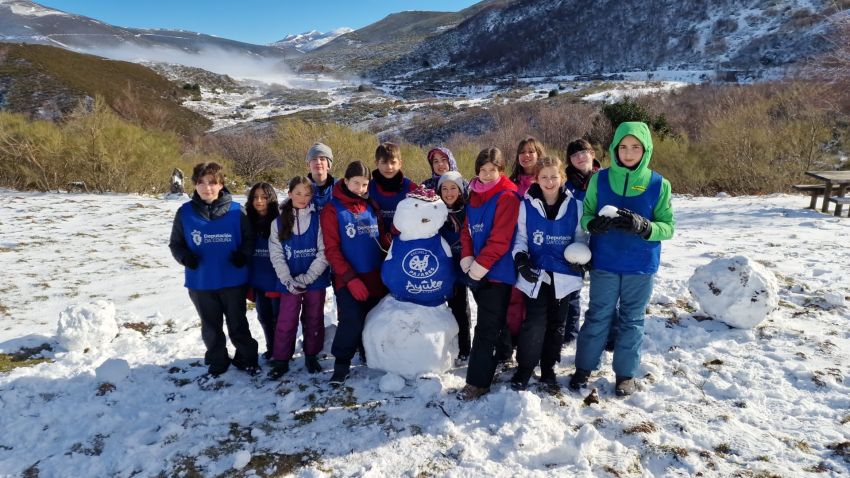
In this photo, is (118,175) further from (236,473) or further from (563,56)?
(563,56)

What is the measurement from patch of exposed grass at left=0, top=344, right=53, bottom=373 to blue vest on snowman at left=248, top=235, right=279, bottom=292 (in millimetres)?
1789

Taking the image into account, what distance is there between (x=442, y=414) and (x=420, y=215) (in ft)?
3.93

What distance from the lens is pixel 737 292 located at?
148 inches

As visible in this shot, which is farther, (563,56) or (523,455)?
(563,56)

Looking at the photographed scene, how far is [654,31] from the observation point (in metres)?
69.6

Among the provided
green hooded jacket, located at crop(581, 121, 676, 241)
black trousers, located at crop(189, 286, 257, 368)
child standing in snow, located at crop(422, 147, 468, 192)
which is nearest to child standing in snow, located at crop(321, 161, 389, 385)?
child standing in snow, located at crop(422, 147, 468, 192)

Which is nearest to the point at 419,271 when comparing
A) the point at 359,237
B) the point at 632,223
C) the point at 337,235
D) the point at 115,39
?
the point at 359,237

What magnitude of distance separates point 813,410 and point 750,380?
1.18 ft

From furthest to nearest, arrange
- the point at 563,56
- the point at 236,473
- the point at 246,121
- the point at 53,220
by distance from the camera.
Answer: the point at 563,56 < the point at 246,121 < the point at 53,220 < the point at 236,473

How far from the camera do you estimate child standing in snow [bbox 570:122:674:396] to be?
103 inches

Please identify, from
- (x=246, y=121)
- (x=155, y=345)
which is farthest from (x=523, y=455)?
(x=246, y=121)

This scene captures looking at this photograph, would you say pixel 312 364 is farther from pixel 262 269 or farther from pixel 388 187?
pixel 388 187

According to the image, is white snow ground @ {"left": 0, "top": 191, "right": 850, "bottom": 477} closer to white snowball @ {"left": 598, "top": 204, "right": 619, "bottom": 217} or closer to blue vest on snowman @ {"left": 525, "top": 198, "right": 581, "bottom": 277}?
blue vest on snowman @ {"left": 525, "top": 198, "right": 581, "bottom": 277}

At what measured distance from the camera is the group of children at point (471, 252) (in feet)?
8.96
